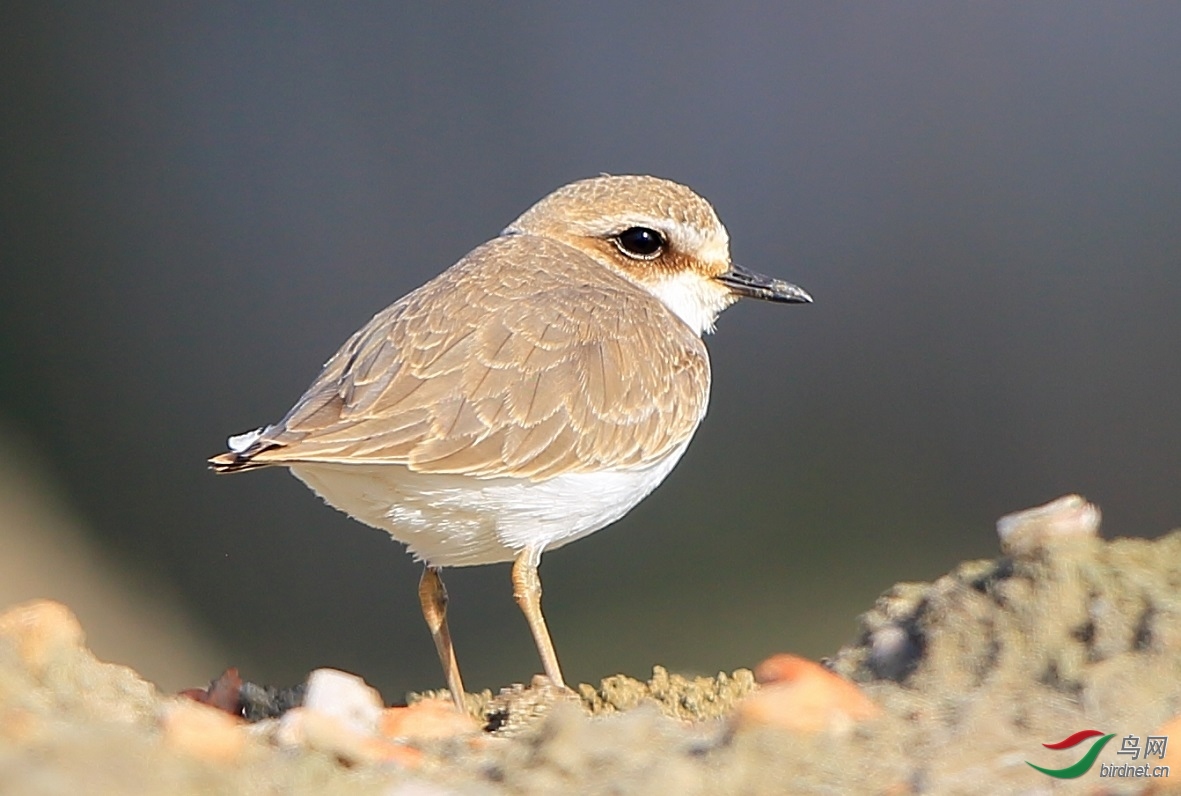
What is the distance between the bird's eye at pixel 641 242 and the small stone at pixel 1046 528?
50.6 inches

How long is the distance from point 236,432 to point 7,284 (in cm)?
149

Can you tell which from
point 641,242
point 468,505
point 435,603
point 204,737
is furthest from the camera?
point 641,242

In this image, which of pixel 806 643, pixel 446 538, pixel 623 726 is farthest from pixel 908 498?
pixel 623 726

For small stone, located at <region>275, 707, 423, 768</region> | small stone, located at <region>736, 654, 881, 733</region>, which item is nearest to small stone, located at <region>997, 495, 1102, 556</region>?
small stone, located at <region>736, 654, 881, 733</region>

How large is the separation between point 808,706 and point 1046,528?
60cm

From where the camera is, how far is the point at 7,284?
6922 millimetres

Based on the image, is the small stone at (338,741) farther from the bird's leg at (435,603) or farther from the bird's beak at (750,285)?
the bird's beak at (750,285)

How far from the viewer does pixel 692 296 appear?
3393mm

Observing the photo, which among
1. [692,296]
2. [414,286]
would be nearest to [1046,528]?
[692,296]

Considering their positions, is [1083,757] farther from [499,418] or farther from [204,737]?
[499,418]

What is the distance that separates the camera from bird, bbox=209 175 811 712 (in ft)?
8.52

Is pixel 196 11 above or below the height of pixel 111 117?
above

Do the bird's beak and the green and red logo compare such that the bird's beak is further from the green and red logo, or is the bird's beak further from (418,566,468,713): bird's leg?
the green and red logo

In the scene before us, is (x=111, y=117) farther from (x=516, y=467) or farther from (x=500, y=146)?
(x=516, y=467)
